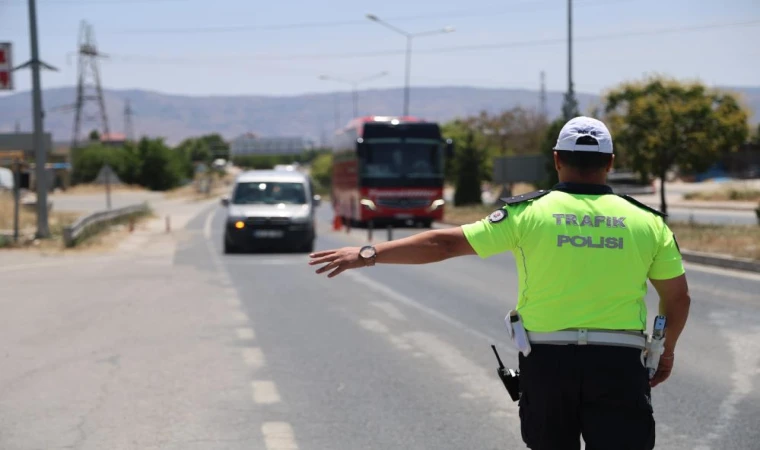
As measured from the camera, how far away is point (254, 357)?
10062 millimetres

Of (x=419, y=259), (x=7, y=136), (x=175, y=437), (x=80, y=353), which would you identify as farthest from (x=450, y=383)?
(x=7, y=136)

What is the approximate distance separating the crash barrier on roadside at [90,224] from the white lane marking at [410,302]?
984 centimetres

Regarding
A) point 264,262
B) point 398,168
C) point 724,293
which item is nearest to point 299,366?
point 724,293

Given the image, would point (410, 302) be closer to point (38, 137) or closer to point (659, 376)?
point (659, 376)

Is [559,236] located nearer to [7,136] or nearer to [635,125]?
[635,125]

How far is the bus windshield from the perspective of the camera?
36.6 m

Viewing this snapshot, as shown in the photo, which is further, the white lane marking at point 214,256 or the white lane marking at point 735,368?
Answer: the white lane marking at point 214,256

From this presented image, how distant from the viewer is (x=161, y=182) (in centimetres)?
11544

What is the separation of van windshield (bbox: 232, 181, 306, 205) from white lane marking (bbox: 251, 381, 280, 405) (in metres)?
17.7

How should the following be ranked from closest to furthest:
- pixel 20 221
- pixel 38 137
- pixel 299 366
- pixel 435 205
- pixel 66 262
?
pixel 299 366 → pixel 66 262 → pixel 38 137 → pixel 435 205 → pixel 20 221

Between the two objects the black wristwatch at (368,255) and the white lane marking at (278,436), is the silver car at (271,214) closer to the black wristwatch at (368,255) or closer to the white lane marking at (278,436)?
the white lane marking at (278,436)

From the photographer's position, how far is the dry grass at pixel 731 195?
54531 millimetres

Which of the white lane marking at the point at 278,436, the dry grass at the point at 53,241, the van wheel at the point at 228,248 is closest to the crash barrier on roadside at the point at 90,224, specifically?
the dry grass at the point at 53,241

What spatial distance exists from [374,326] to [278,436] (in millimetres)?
5363
